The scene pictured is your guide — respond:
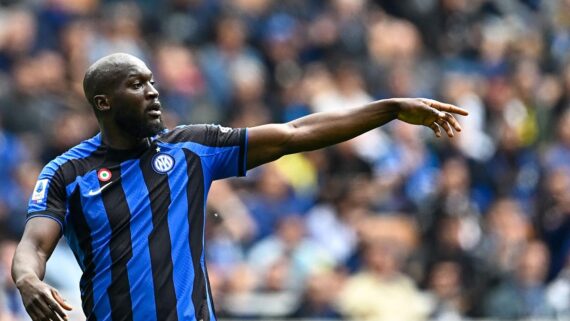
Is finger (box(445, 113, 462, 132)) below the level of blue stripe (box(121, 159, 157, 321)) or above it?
above

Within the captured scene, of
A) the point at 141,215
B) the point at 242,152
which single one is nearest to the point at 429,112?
the point at 242,152

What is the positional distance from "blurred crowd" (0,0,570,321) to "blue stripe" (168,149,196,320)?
15.3 ft

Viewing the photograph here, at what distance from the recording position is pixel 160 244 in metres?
6.07

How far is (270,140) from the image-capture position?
627cm

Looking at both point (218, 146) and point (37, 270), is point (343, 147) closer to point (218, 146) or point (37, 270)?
point (218, 146)

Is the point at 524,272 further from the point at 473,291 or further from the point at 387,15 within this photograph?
the point at 387,15

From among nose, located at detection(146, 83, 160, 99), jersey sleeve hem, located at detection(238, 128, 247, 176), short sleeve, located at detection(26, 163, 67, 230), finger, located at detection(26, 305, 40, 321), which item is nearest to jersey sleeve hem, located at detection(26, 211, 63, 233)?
short sleeve, located at detection(26, 163, 67, 230)

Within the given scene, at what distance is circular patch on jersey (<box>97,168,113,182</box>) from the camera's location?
6.16m

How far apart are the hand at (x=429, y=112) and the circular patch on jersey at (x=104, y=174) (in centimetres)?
144

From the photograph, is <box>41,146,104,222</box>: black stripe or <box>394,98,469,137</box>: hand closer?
<box>41,146,104,222</box>: black stripe

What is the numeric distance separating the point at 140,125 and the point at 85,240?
0.62m

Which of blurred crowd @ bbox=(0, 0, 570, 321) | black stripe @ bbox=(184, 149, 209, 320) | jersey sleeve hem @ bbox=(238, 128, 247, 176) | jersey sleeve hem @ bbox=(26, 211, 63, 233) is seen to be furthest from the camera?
blurred crowd @ bbox=(0, 0, 570, 321)

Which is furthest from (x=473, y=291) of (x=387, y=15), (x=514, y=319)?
(x=387, y=15)

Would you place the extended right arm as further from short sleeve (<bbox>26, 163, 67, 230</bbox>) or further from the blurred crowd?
the blurred crowd
